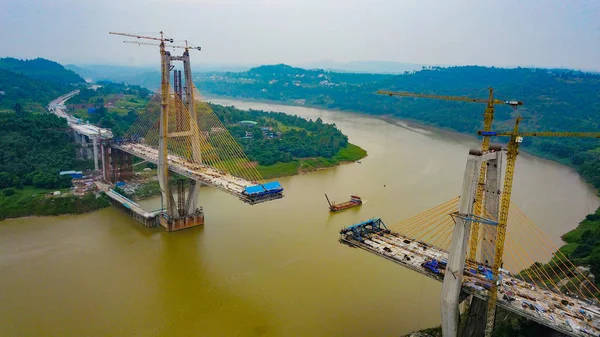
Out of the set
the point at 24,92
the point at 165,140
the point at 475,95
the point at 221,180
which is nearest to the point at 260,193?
the point at 221,180

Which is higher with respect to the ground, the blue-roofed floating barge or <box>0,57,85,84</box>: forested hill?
<box>0,57,85,84</box>: forested hill

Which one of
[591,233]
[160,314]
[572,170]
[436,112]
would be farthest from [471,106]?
[160,314]

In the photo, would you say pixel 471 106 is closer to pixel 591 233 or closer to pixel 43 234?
pixel 591 233

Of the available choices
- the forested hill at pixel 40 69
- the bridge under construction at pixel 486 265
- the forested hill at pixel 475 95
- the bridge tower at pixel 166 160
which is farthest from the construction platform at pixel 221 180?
the forested hill at pixel 40 69

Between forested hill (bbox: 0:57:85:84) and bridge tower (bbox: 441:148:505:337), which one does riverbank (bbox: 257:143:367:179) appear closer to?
bridge tower (bbox: 441:148:505:337)

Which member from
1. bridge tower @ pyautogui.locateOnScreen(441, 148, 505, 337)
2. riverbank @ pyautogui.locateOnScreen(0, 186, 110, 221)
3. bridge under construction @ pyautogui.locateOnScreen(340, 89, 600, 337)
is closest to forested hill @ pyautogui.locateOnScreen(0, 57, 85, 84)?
riverbank @ pyautogui.locateOnScreen(0, 186, 110, 221)

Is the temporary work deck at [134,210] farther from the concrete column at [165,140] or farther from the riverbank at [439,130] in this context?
the riverbank at [439,130]
